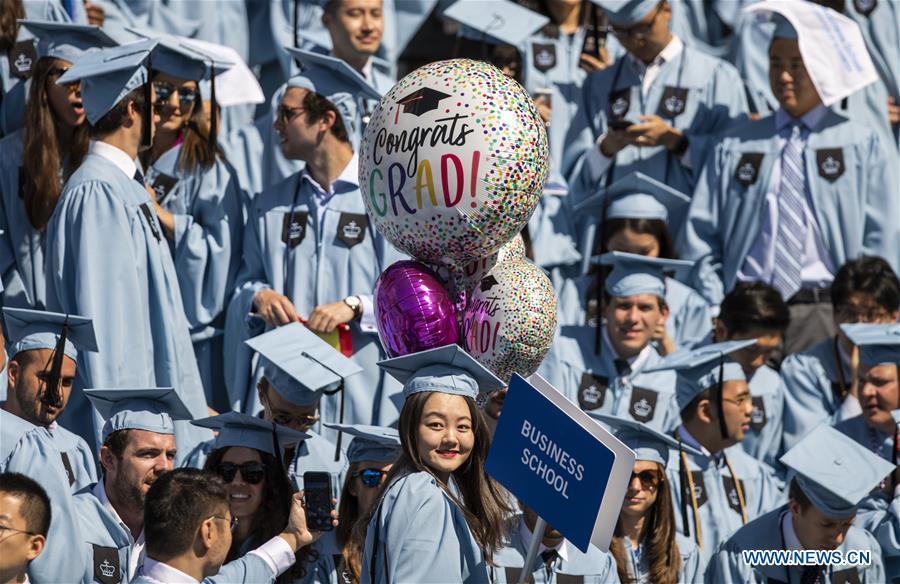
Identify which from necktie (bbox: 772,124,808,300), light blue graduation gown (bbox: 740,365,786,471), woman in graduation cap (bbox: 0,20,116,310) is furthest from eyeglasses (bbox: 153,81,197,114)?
necktie (bbox: 772,124,808,300)

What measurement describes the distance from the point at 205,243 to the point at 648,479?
2351 millimetres

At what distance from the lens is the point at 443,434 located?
527cm

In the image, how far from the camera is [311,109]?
731 centimetres

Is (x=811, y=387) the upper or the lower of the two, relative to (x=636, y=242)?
lower

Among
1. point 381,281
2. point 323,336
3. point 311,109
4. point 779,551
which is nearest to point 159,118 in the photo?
point 311,109

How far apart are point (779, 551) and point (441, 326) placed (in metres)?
1.78

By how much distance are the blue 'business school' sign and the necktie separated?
4039 millimetres

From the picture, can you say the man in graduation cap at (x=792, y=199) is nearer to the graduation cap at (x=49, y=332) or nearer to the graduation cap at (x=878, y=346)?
the graduation cap at (x=878, y=346)

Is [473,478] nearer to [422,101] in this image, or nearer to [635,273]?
[422,101]

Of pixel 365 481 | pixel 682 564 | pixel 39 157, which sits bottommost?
pixel 682 564

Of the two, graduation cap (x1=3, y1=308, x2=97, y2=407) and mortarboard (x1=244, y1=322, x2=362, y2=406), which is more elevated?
graduation cap (x1=3, y1=308, x2=97, y2=407)

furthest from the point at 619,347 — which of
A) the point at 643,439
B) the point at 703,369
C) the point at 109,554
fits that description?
the point at 109,554

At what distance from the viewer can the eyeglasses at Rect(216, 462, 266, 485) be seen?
20.4 ft

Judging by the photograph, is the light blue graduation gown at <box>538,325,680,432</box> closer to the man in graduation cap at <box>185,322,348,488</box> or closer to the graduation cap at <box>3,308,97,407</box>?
the man in graduation cap at <box>185,322,348,488</box>
